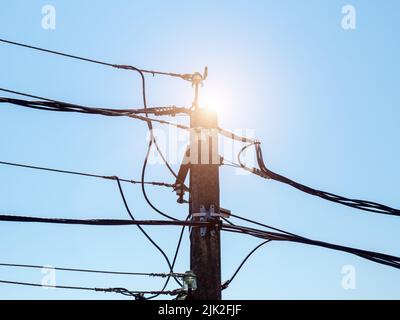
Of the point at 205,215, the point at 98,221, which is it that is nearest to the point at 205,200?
the point at 205,215

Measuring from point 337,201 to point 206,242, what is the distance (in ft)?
8.38

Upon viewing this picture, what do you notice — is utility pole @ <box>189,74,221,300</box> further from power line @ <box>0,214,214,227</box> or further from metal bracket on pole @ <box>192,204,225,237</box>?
power line @ <box>0,214,214,227</box>

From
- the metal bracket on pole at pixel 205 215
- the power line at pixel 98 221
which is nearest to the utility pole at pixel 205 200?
the metal bracket on pole at pixel 205 215

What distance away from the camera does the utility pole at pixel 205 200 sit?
715 centimetres

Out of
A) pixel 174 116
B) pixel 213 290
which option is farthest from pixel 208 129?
pixel 213 290

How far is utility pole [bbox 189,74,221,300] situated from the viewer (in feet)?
23.5

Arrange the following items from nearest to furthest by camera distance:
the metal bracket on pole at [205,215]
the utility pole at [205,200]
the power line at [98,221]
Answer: the power line at [98,221] → the utility pole at [205,200] → the metal bracket on pole at [205,215]

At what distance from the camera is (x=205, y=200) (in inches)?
295

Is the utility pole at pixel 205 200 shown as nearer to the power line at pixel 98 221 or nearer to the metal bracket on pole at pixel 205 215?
the metal bracket on pole at pixel 205 215

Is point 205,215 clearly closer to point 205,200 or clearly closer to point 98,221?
point 205,200
